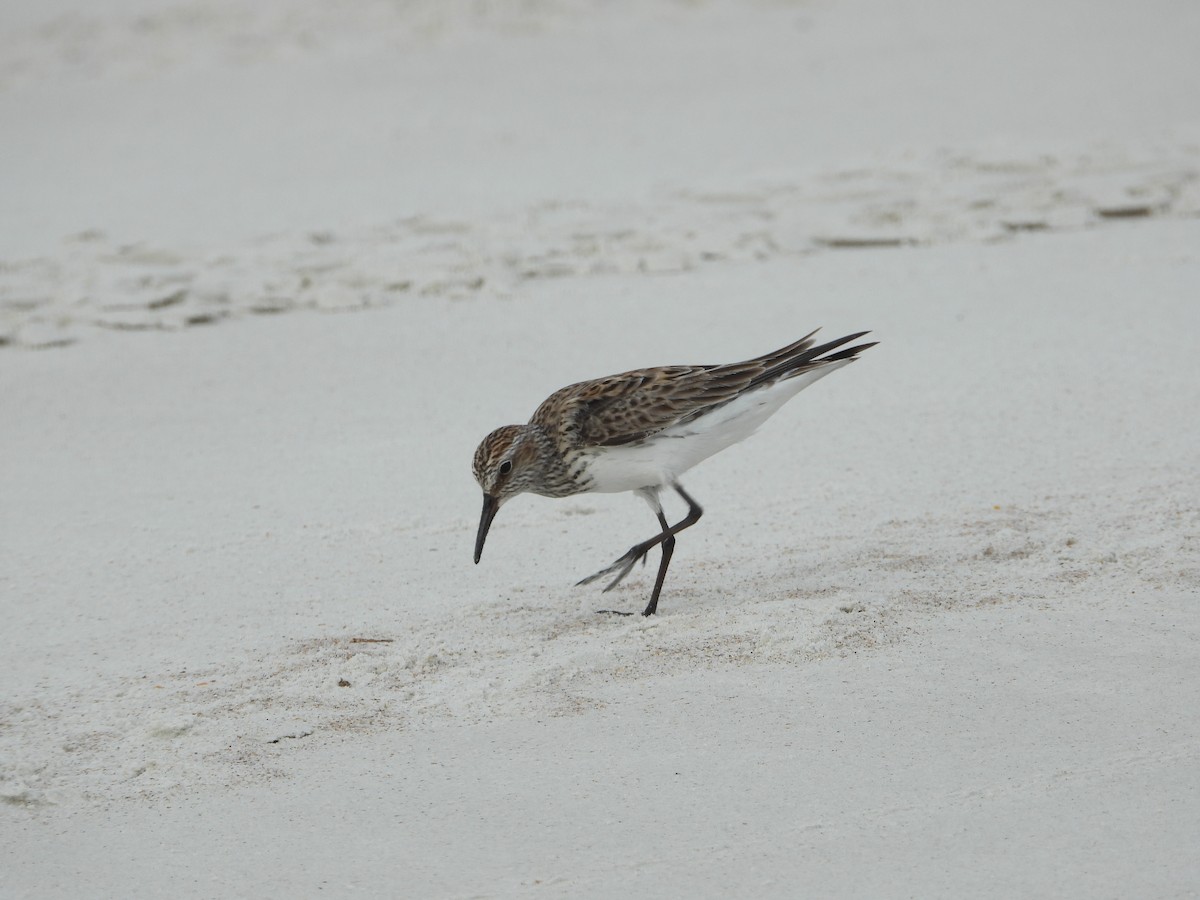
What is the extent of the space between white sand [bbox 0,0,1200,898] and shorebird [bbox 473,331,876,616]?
403mm

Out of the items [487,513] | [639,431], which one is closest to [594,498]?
[487,513]

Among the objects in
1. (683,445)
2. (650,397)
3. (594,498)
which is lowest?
(594,498)

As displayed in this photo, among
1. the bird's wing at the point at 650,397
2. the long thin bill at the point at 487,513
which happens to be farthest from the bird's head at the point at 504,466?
the bird's wing at the point at 650,397

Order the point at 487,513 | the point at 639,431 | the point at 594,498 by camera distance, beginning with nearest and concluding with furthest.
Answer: the point at 639,431 < the point at 487,513 < the point at 594,498

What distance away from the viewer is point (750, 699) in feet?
13.8

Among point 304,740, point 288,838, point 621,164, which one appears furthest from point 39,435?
point 621,164

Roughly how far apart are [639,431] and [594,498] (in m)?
1.18

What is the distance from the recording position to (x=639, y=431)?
4.97 metres

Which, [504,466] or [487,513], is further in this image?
[487,513]

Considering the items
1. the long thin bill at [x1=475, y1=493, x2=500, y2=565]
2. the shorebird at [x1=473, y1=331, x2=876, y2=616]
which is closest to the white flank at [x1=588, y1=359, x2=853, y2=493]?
the shorebird at [x1=473, y1=331, x2=876, y2=616]

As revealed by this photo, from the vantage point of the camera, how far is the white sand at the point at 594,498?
3.67 m

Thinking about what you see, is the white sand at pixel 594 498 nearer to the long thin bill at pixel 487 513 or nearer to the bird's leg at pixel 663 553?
the bird's leg at pixel 663 553

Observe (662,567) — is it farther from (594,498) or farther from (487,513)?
(594,498)

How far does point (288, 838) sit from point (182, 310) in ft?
17.3
